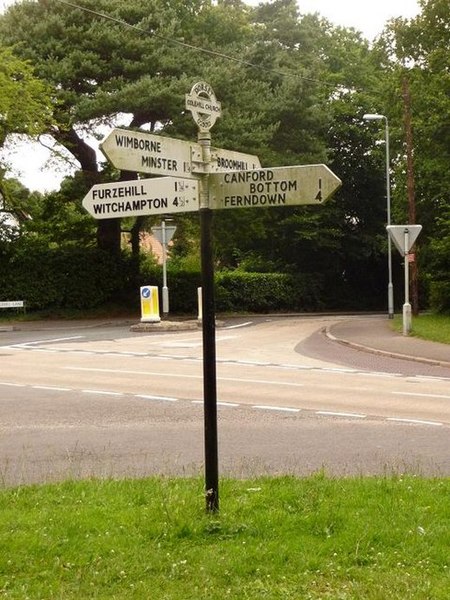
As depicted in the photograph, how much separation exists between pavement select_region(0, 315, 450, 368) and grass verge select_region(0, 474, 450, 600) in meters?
11.8

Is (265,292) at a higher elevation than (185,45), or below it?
below

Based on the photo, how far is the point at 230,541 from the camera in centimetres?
457

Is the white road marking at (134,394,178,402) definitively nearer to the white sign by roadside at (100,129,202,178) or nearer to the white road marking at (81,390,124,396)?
the white road marking at (81,390,124,396)

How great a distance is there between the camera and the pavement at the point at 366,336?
18438mm

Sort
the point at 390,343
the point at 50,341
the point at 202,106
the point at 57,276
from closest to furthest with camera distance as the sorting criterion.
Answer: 1. the point at 202,106
2. the point at 390,343
3. the point at 50,341
4. the point at 57,276

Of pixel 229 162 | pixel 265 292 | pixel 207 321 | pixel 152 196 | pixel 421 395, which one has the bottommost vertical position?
pixel 421 395

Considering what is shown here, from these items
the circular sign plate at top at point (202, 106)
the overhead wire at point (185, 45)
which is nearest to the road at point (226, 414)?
the circular sign plate at top at point (202, 106)

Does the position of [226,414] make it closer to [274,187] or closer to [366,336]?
[274,187]

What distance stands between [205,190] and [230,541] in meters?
2.26

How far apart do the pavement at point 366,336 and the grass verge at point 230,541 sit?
464 inches

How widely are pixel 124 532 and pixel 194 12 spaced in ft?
124

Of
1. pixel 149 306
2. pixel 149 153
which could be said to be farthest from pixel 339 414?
pixel 149 306

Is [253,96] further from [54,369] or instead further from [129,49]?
[54,369]

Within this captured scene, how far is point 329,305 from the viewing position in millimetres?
49938
